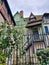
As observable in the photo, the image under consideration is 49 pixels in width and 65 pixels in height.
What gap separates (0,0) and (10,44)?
19.4 ft

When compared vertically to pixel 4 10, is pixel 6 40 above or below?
below

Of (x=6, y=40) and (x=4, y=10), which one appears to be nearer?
(x=6, y=40)

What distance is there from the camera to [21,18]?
36.1m

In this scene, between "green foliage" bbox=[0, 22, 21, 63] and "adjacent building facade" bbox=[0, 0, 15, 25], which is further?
"adjacent building facade" bbox=[0, 0, 15, 25]

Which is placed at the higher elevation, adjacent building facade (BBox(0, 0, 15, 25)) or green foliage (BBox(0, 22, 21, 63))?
adjacent building facade (BBox(0, 0, 15, 25))

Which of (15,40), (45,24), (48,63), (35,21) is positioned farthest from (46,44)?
(15,40)

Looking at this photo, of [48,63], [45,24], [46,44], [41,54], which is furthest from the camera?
[45,24]

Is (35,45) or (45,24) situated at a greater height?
(45,24)

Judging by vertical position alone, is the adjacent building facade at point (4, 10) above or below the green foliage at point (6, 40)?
above

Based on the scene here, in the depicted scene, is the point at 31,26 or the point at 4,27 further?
the point at 31,26

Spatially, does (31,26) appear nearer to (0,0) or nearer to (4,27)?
(0,0)

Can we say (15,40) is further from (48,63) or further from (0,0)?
(0,0)

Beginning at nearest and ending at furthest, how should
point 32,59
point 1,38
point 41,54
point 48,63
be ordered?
point 1,38 < point 48,63 < point 41,54 < point 32,59

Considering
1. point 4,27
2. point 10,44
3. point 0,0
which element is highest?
point 0,0
